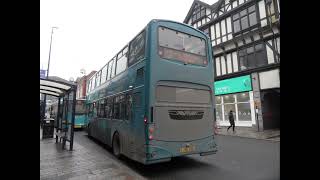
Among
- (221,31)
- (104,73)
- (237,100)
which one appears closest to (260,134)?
(237,100)

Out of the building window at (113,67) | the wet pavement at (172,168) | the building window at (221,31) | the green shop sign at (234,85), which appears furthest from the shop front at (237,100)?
the building window at (113,67)

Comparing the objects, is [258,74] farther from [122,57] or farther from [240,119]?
[122,57]

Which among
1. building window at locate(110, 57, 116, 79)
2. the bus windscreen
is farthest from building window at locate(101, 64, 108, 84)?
the bus windscreen

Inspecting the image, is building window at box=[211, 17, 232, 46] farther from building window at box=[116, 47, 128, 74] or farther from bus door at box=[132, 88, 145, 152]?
bus door at box=[132, 88, 145, 152]

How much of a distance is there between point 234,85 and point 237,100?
1389 millimetres

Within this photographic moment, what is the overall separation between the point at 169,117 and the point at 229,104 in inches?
634

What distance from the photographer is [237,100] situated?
20078 millimetres

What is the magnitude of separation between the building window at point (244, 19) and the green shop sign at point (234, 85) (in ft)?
14.4

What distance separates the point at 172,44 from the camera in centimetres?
668

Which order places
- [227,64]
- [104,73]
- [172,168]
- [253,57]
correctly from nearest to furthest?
[172,168] → [104,73] → [253,57] → [227,64]

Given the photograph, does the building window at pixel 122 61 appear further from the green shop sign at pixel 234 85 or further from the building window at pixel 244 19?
the building window at pixel 244 19

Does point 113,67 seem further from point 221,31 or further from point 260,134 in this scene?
point 221,31
